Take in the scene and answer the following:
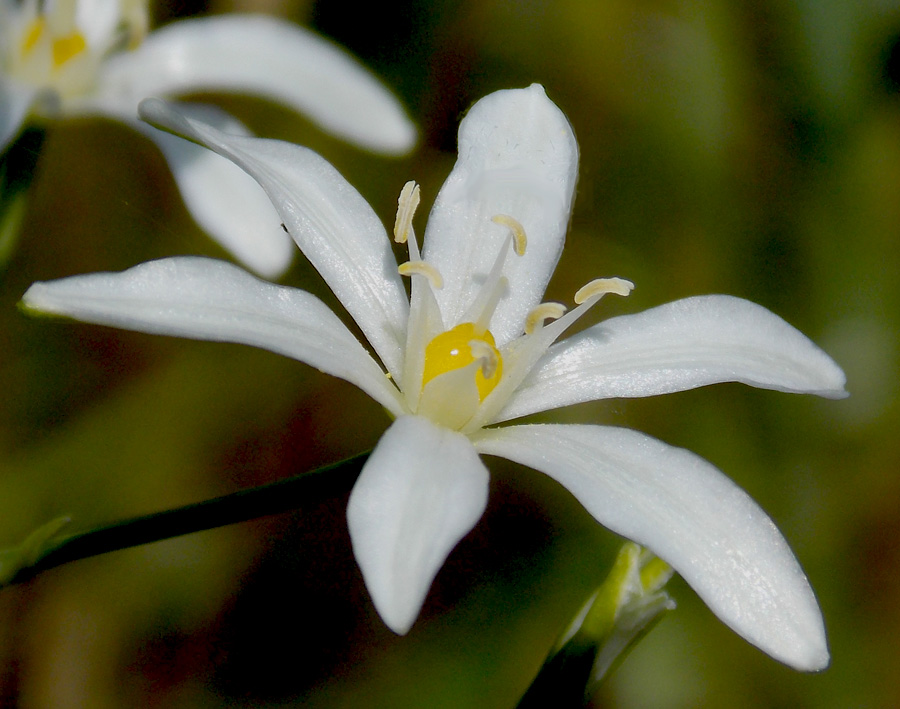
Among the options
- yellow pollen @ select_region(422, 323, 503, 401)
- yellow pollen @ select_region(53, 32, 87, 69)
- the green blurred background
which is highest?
yellow pollen @ select_region(422, 323, 503, 401)

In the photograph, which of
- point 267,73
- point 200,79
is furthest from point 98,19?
point 267,73

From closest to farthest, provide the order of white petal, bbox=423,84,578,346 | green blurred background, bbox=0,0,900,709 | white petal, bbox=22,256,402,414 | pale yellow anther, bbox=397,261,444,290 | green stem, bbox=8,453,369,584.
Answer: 1. white petal, bbox=22,256,402,414
2. green stem, bbox=8,453,369,584
3. pale yellow anther, bbox=397,261,444,290
4. white petal, bbox=423,84,578,346
5. green blurred background, bbox=0,0,900,709

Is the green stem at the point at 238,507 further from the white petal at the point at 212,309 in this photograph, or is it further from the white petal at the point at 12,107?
the white petal at the point at 12,107

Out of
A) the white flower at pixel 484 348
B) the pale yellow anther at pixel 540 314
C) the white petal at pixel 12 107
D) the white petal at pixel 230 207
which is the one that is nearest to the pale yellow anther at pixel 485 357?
the white flower at pixel 484 348

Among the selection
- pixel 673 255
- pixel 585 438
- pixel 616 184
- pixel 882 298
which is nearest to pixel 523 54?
pixel 616 184

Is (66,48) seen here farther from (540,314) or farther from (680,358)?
(680,358)

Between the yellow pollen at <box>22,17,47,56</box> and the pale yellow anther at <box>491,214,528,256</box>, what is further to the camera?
the yellow pollen at <box>22,17,47,56</box>

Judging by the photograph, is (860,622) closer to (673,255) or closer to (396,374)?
(673,255)

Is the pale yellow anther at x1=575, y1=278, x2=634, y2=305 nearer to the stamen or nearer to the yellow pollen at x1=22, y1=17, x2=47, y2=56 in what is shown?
the stamen

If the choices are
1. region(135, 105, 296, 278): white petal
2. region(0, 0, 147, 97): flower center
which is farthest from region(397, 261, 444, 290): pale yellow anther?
region(0, 0, 147, 97): flower center
